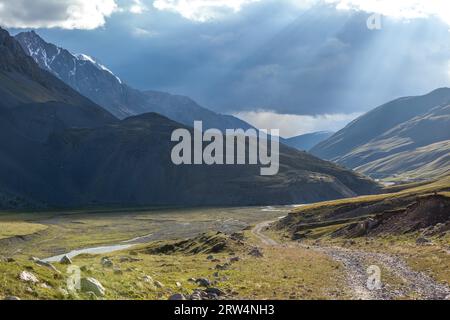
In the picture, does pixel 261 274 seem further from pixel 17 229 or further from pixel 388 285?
pixel 17 229

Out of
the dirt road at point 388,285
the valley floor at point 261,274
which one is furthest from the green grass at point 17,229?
the dirt road at point 388,285

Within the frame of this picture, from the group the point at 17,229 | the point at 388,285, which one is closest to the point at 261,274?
the point at 388,285

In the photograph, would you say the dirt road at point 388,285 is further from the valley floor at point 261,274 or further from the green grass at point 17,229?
the green grass at point 17,229

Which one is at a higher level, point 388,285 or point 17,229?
point 388,285

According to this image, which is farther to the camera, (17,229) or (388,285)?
(17,229)

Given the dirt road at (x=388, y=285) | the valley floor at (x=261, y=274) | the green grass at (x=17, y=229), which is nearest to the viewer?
the valley floor at (x=261, y=274)

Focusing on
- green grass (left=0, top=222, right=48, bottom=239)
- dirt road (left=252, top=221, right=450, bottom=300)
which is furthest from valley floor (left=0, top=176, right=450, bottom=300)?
green grass (left=0, top=222, right=48, bottom=239)

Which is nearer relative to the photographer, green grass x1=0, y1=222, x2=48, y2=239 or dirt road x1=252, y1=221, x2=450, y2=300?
dirt road x1=252, y1=221, x2=450, y2=300

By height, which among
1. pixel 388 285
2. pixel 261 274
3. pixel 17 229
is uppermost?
pixel 388 285

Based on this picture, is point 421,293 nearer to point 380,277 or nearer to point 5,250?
point 380,277

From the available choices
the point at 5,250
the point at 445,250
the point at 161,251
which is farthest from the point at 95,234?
the point at 445,250

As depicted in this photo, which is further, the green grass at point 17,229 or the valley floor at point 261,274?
the green grass at point 17,229

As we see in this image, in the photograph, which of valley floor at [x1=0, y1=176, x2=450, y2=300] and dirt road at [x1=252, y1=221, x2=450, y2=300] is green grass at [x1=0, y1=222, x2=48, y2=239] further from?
dirt road at [x1=252, y1=221, x2=450, y2=300]
